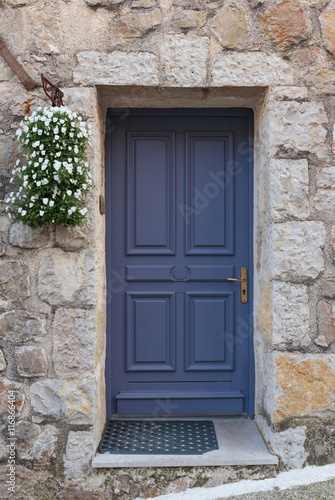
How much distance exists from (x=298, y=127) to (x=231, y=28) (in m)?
0.65

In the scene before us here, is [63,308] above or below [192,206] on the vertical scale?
below

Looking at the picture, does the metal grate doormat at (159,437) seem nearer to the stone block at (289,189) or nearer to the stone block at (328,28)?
the stone block at (289,189)

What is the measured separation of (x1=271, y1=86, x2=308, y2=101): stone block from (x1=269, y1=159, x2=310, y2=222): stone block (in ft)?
1.15

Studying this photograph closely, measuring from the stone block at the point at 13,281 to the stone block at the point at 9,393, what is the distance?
1.50 feet

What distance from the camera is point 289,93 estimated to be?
2.39 meters

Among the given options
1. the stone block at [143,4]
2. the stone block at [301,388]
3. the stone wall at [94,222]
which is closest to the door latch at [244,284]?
the stone wall at [94,222]

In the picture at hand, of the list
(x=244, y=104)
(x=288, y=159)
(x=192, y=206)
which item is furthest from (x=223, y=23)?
(x=192, y=206)

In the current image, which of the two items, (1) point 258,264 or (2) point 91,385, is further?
(1) point 258,264

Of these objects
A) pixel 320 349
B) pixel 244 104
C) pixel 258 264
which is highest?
pixel 244 104

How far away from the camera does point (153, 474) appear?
2340mm

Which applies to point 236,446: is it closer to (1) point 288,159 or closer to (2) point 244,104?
(1) point 288,159

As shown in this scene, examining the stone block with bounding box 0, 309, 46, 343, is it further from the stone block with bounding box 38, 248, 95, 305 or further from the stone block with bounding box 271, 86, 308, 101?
the stone block with bounding box 271, 86, 308, 101

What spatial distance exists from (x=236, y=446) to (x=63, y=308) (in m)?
1.22

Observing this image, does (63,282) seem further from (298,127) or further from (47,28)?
(298,127)
